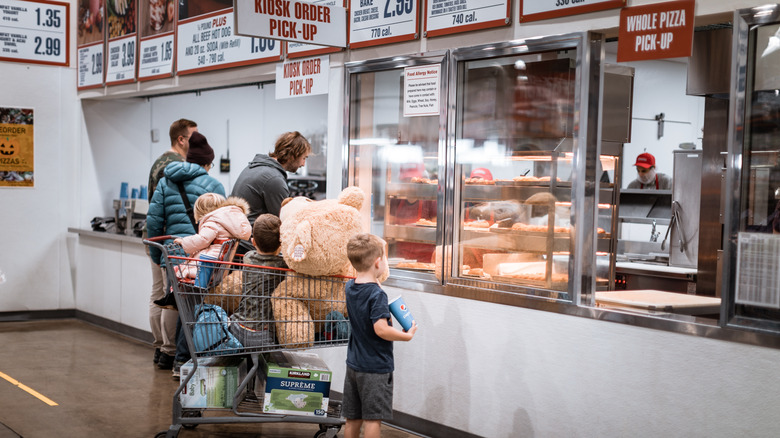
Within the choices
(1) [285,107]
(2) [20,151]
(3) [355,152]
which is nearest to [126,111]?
(2) [20,151]

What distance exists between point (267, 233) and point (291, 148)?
1.50m

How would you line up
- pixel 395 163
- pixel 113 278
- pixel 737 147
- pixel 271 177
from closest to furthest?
pixel 737 147 < pixel 395 163 < pixel 271 177 < pixel 113 278

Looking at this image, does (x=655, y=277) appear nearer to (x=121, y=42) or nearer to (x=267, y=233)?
(x=267, y=233)

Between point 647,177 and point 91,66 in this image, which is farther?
point 647,177

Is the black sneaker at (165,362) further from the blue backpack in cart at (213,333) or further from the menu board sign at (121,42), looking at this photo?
the menu board sign at (121,42)

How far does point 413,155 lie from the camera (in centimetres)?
552

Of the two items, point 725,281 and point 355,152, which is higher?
point 355,152

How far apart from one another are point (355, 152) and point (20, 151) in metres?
4.99

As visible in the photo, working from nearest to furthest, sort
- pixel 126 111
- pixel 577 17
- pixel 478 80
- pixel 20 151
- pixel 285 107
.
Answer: pixel 577 17 < pixel 478 80 < pixel 20 151 < pixel 126 111 < pixel 285 107

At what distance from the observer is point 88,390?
19.8 feet

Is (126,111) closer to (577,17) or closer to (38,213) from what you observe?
(38,213)

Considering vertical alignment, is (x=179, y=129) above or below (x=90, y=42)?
below

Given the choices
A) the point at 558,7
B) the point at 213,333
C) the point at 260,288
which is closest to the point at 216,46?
the point at 260,288

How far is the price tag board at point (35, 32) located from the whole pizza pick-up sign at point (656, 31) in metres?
7.10
